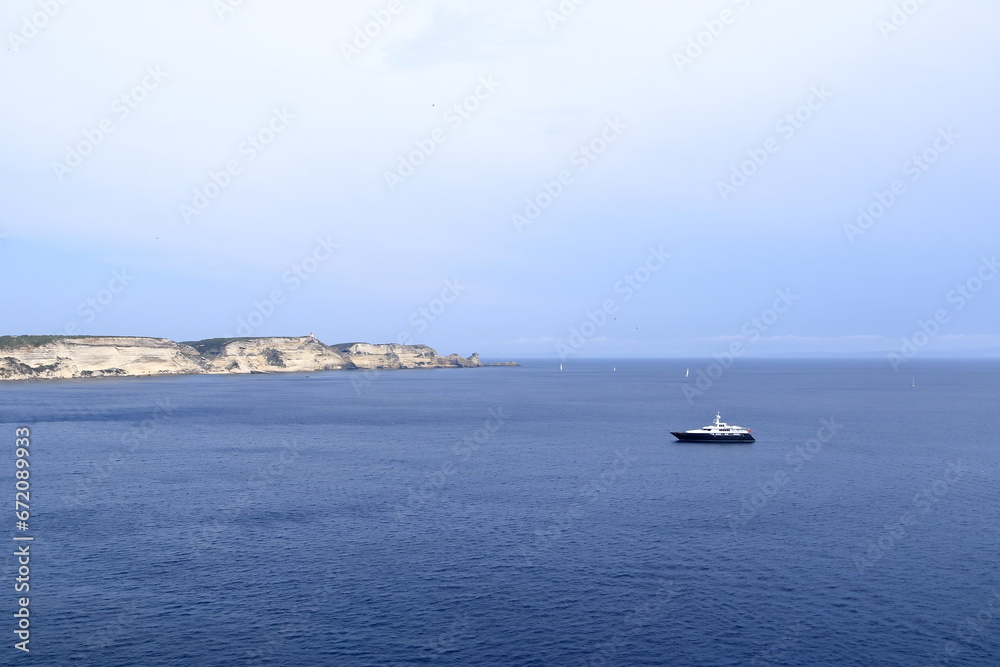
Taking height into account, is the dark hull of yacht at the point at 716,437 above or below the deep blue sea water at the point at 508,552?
above

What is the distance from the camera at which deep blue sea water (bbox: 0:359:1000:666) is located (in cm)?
3894

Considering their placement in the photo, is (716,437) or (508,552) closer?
(508,552)

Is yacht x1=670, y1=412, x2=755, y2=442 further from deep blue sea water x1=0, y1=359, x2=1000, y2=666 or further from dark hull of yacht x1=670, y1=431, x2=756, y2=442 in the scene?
deep blue sea water x1=0, y1=359, x2=1000, y2=666

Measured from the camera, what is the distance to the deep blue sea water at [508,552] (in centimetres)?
3894

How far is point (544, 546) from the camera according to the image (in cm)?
5484

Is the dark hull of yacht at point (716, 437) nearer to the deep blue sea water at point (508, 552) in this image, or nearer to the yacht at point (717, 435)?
the yacht at point (717, 435)

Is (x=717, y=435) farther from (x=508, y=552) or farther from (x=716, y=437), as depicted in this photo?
(x=508, y=552)

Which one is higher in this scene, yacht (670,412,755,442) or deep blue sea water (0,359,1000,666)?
yacht (670,412,755,442)

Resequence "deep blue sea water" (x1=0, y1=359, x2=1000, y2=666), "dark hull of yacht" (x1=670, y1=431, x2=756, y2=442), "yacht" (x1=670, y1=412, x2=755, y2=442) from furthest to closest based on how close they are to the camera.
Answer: "yacht" (x1=670, y1=412, x2=755, y2=442) → "dark hull of yacht" (x1=670, y1=431, x2=756, y2=442) → "deep blue sea water" (x1=0, y1=359, x2=1000, y2=666)

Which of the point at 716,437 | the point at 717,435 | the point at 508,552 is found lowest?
the point at 508,552

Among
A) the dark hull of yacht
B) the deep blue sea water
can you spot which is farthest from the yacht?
the deep blue sea water

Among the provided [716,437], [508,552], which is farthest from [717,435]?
[508,552]

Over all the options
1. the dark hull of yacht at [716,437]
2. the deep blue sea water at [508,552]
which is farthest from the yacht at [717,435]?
the deep blue sea water at [508,552]

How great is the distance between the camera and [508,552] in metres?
53.3
